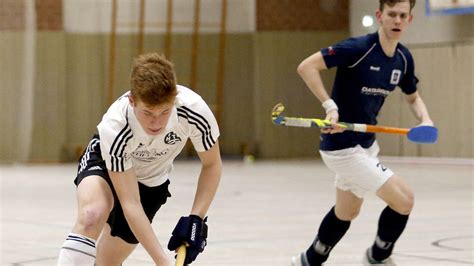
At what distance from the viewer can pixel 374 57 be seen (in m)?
5.92

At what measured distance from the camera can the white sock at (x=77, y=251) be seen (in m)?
3.97

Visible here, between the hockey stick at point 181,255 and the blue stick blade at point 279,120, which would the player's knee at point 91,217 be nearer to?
the hockey stick at point 181,255

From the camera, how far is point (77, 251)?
3.97 m

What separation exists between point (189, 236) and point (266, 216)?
220 inches

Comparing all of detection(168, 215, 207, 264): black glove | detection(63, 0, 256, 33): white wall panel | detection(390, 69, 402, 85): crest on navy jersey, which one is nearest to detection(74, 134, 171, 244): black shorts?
detection(168, 215, 207, 264): black glove

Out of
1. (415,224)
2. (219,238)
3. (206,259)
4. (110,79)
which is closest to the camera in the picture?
(206,259)

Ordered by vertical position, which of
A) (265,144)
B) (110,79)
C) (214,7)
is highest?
(214,7)

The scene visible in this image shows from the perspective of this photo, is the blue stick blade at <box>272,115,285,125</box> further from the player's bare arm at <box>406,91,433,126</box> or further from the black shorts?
the black shorts

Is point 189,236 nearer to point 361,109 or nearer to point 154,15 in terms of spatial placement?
point 361,109

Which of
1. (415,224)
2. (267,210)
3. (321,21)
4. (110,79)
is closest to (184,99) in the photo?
(415,224)

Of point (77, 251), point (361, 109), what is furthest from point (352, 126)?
point (77, 251)

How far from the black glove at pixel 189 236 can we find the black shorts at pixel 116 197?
0.46 m

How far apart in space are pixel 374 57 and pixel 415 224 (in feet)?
10.1

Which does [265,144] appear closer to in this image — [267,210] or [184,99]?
[267,210]
